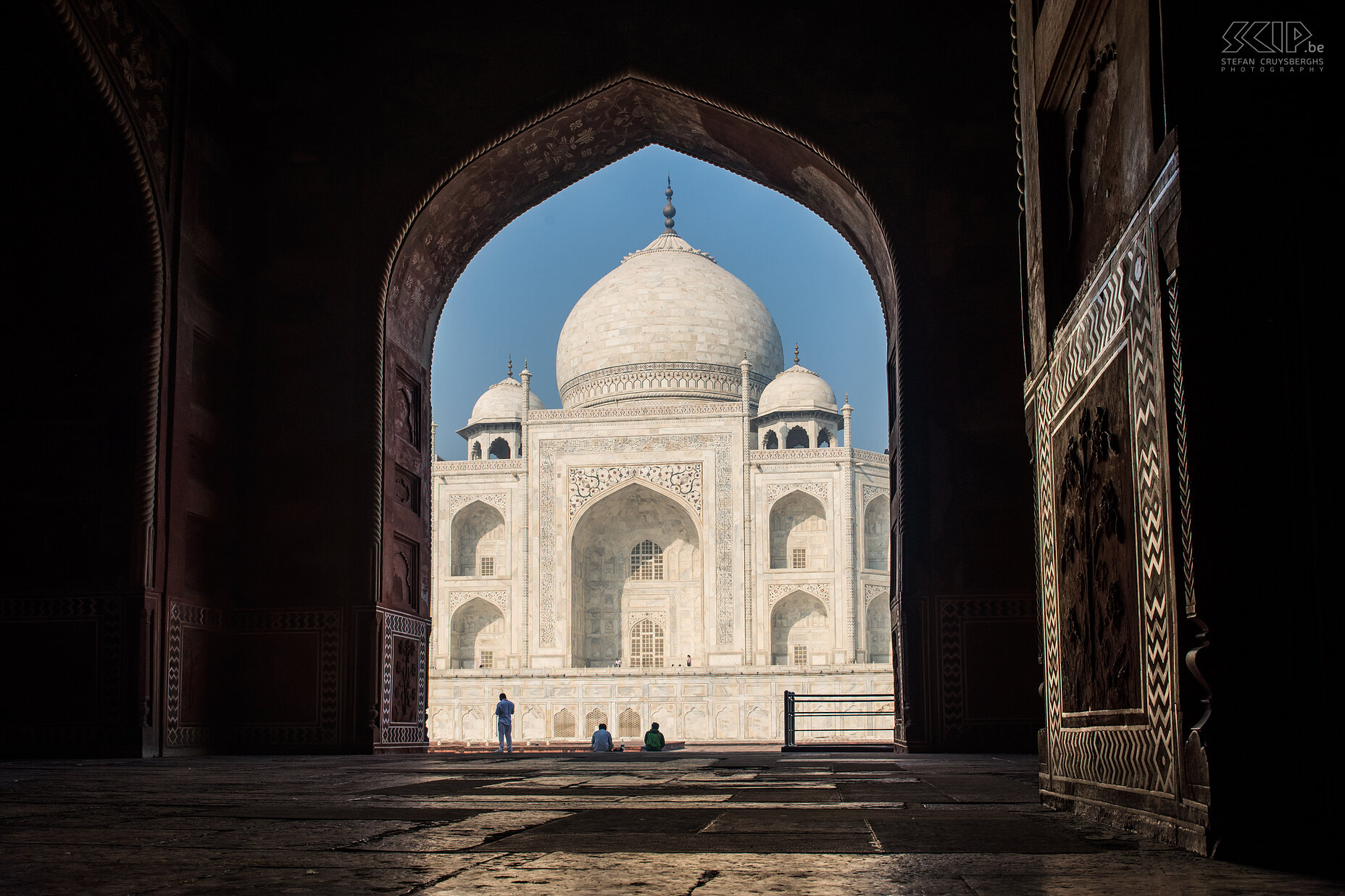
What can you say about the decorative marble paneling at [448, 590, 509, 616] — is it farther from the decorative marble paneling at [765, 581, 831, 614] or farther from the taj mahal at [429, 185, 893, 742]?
the decorative marble paneling at [765, 581, 831, 614]

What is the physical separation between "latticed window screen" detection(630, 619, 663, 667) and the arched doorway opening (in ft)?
48.2

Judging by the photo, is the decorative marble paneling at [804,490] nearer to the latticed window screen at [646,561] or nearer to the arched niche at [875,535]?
the arched niche at [875,535]

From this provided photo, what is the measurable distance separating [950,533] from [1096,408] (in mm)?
4258

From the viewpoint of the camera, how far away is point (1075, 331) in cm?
235

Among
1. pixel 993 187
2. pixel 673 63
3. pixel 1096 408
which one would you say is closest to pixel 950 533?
pixel 993 187

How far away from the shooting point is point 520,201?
7.93 meters

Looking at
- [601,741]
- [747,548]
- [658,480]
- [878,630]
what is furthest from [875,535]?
[601,741]

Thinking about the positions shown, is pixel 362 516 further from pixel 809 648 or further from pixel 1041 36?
pixel 809 648

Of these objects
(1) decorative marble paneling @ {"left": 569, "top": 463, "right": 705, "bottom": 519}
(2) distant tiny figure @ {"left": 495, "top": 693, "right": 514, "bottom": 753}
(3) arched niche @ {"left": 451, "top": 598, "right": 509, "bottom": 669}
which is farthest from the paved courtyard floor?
(3) arched niche @ {"left": 451, "top": 598, "right": 509, "bottom": 669}

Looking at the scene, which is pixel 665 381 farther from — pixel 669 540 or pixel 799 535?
pixel 799 535

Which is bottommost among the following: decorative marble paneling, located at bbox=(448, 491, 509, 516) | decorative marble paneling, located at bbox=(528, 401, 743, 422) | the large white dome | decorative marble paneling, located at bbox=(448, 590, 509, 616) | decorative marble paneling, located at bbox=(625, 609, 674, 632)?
decorative marble paneling, located at bbox=(625, 609, 674, 632)

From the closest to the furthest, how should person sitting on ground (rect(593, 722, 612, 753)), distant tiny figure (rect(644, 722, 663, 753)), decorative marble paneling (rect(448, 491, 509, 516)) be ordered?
distant tiny figure (rect(644, 722, 663, 753))
person sitting on ground (rect(593, 722, 612, 753))
decorative marble paneling (rect(448, 491, 509, 516))

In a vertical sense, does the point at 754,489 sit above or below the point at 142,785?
above

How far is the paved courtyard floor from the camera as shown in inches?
52.5
